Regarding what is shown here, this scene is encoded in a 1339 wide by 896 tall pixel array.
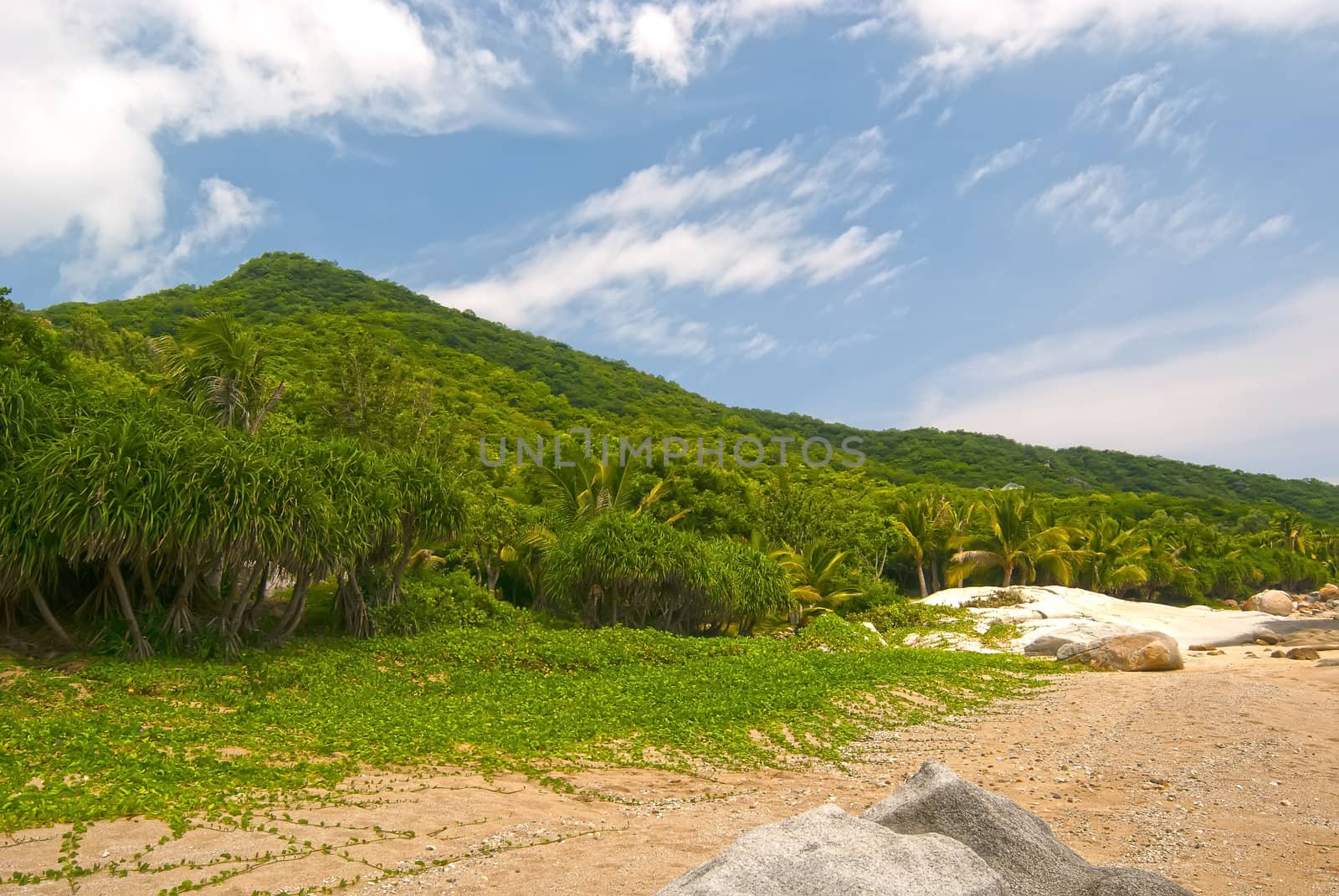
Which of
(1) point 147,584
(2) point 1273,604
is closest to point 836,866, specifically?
(1) point 147,584

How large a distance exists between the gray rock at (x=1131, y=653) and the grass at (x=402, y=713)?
3882 mm

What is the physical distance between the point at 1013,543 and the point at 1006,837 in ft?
130

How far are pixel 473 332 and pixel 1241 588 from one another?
59.8 metres

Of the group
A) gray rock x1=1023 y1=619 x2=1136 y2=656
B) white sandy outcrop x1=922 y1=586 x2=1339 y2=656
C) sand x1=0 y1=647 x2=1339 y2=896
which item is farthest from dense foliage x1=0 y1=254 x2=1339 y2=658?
sand x1=0 y1=647 x2=1339 y2=896

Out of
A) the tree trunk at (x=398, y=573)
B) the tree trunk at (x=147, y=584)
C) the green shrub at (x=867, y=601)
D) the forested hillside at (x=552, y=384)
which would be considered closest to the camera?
the tree trunk at (x=147, y=584)

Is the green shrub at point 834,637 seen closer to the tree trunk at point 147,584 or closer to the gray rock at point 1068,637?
the gray rock at point 1068,637

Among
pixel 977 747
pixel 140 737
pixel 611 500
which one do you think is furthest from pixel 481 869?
pixel 611 500

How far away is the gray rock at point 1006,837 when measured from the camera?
475 centimetres

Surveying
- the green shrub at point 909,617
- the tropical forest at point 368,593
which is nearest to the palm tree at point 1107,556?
the tropical forest at point 368,593

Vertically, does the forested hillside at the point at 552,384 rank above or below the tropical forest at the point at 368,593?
above

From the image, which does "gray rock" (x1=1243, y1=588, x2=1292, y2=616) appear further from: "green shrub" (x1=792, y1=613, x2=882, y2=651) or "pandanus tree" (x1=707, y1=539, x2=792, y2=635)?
"pandanus tree" (x1=707, y1=539, x2=792, y2=635)

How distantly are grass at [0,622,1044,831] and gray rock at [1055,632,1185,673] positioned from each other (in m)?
3.88

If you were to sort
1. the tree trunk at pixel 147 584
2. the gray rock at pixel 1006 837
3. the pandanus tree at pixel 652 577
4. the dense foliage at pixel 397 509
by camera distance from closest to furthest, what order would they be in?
1. the gray rock at pixel 1006 837
2. the dense foliage at pixel 397 509
3. the tree trunk at pixel 147 584
4. the pandanus tree at pixel 652 577

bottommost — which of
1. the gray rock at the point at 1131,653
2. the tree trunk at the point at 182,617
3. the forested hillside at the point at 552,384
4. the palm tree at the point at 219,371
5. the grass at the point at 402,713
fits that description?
the gray rock at the point at 1131,653
